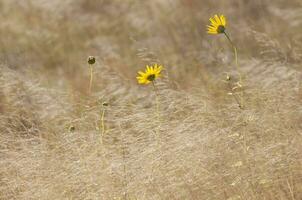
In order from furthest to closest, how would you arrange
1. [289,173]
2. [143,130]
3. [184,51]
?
1. [184,51]
2. [143,130]
3. [289,173]

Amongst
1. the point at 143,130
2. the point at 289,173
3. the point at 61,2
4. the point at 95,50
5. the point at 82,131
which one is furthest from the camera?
the point at 61,2

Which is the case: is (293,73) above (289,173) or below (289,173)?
above

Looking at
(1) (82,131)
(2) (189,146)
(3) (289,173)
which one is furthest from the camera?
(1) (82,131)

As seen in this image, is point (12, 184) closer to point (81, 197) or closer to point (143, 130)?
point (81, 197)

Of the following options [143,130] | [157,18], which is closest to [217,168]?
[143,130]

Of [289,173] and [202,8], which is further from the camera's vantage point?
[202,8]

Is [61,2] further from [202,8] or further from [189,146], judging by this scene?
[189,146]

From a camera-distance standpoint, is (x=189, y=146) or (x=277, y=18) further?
(x=277, y=18)

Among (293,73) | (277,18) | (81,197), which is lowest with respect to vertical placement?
(81,197)

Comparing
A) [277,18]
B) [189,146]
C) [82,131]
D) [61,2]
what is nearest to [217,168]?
[189,146]
